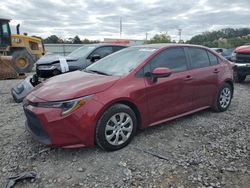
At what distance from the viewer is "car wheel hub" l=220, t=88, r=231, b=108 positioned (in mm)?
5639

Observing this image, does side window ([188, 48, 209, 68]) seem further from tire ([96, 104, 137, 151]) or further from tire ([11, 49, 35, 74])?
tire ([11, 49, 35, 74])

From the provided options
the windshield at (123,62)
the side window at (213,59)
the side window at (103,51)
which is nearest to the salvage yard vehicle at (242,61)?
the side window at (213,59)

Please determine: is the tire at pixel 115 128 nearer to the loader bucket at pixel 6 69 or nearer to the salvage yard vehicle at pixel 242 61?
the salvage yard vehicle at pixel 242 61

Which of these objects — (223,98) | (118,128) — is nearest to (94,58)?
(223,98)

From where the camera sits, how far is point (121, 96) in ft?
12.2

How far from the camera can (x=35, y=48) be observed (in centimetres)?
1631

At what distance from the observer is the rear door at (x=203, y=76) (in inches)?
193

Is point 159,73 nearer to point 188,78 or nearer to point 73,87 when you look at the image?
point 188,78

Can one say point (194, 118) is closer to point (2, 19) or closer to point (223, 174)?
point (223, 174)

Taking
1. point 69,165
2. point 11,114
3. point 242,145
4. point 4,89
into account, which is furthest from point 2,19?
point 242,145

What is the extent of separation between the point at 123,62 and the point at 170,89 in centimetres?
92

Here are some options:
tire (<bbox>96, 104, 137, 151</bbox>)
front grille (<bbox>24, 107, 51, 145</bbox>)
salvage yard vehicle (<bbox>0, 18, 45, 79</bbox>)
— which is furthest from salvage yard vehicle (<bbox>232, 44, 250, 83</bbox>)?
salvage yard vehicle (<bbox>0, 18, 45, 79</bbox>)

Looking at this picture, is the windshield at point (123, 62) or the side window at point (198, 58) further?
the side window at point (198, 58)

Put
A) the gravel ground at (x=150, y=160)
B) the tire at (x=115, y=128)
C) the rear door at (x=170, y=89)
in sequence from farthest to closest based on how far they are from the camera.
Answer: the rear door at (x=170, y=89)
the tire at (x=115, y=128)
the gravel ground at (x=150, y=160)
